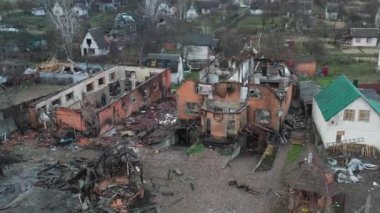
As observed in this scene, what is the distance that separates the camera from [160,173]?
2555cm

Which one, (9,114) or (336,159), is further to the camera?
(9,114)

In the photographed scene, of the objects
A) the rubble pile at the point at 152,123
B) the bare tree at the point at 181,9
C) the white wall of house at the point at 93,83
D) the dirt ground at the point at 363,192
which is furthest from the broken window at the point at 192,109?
the bare tree at the point at 181,9

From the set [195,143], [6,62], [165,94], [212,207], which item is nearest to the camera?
[212,207]

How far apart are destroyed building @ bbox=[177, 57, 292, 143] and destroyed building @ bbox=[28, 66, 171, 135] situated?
4.65 m

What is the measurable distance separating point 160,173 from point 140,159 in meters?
2.17

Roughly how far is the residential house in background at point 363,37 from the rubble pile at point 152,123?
3119 centimetres

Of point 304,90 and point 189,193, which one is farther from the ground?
point 304,90

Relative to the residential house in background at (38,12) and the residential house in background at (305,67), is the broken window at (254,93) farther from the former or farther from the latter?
the residential house in background at (38,12)

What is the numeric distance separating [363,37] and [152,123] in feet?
120

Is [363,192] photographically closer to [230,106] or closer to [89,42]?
[230,106]

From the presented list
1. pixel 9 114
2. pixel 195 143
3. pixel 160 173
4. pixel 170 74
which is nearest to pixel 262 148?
pixel 195 143

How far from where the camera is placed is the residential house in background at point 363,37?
58000 mm

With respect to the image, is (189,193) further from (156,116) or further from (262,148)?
(156,116)

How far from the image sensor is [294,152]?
92.1ft
